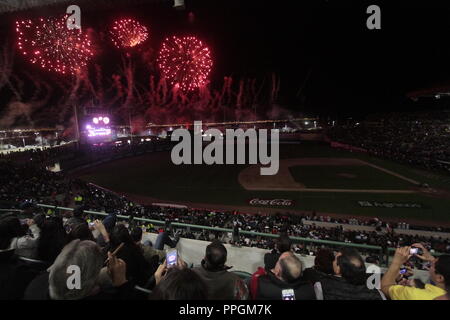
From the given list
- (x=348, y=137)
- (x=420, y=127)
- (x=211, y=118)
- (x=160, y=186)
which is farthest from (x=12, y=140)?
(x=420, y=127)

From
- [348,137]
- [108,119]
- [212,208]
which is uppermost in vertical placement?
[108,119]

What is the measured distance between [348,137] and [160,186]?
46.0 m

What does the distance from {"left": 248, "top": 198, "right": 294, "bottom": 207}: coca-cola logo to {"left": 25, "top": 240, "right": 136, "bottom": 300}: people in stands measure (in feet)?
70.5

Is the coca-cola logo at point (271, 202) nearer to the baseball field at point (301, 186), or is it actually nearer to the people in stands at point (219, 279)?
the baseball field at point (301, 186)

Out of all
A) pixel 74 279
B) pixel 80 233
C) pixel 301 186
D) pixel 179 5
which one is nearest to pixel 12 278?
pixel 74 279

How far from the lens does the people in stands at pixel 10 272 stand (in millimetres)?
2809

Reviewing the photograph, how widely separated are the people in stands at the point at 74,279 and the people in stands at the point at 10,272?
0.48ft

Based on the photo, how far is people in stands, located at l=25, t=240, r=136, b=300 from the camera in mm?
2371

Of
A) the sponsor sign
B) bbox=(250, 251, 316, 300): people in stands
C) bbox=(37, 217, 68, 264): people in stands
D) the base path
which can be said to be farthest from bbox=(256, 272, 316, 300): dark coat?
the base path

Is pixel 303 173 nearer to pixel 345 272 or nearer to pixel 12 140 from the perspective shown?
pixel 345 272

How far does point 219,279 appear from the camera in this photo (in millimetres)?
3043

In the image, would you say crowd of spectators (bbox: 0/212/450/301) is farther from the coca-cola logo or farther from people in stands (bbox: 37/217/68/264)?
the coca-cola logo

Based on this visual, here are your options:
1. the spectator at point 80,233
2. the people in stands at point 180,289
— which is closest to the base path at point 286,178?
the spectator at point 80,233

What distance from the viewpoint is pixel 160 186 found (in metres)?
30.9
